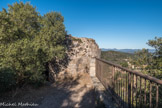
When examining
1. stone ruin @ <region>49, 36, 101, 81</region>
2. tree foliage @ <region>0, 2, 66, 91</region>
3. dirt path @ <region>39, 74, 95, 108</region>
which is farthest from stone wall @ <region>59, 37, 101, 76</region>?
dirt path @ <region>39, 74, 95, 108</region>

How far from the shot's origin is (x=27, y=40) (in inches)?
161

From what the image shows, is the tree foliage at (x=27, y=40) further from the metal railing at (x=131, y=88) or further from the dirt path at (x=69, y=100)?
the metal railing at (x=131, y=88)

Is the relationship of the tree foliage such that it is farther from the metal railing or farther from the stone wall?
the metal railing

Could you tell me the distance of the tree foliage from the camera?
360cm

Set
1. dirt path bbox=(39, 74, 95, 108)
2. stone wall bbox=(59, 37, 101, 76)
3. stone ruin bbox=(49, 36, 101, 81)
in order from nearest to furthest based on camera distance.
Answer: dirt path bbox=(39, 74, 95, 108) < stone ruin bbox=(49, 36, 101, 81) < stone wall bbox=(59, 37, 101, 76)

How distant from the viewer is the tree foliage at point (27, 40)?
360 centimetres

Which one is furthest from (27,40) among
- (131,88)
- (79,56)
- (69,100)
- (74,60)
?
(131,88)

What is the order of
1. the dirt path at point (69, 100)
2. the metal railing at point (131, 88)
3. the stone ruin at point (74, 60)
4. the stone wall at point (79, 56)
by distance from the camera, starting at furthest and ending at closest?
the stone wall at point (79, 56) < the stone ruin at point (74, 60) < the dirt path at point (69, 100) < the metal railing at point (131, 88)

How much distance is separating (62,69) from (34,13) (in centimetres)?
376

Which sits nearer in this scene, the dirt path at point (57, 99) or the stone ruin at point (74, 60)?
the dirt path at point (57, 99)

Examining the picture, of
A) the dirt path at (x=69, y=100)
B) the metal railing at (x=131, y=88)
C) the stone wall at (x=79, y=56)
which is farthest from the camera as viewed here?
the stone wall at (x=79, y=56)

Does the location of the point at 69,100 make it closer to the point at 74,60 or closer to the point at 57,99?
the point at 57,99

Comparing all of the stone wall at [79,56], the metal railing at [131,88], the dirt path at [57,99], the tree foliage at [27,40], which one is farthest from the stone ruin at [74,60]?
the metal railing at [131,88]

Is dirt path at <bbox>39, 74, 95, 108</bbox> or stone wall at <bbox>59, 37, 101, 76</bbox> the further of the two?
stone wall at <bbox>59, 37, 101, 76</bbox>
